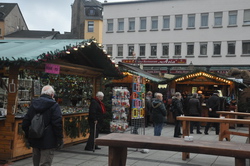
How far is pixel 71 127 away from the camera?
9.75 metres

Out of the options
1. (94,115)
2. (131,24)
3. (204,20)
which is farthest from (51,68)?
(131,24)

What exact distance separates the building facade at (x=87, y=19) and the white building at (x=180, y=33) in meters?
9.88

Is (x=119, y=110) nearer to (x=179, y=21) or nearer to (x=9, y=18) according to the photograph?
(x=179, y=21)

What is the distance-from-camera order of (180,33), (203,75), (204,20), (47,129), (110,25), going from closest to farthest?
(47,129) < (203,75) < (204,20) < (180,33) < (110,25)

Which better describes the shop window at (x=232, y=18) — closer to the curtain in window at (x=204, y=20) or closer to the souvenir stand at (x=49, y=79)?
the curtain in window at (x=204, y=20)

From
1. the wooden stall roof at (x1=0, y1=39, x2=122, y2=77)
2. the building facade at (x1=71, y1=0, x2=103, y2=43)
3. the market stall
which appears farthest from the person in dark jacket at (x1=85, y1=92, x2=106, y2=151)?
the building facade at (x1=71, y1=0, x2=103, y2=43)

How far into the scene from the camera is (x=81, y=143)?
10.5m

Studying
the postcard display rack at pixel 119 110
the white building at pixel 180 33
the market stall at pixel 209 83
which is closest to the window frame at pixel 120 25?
the white building at pixel 180 33

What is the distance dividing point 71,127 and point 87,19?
43616 millimetres

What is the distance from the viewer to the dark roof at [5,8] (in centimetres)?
5659

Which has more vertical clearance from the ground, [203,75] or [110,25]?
[110,25]

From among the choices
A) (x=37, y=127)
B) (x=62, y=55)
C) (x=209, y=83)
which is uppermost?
(x=62, y=55)

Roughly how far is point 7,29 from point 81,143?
52451 mm

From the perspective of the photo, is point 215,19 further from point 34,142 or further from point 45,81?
point 34,142
